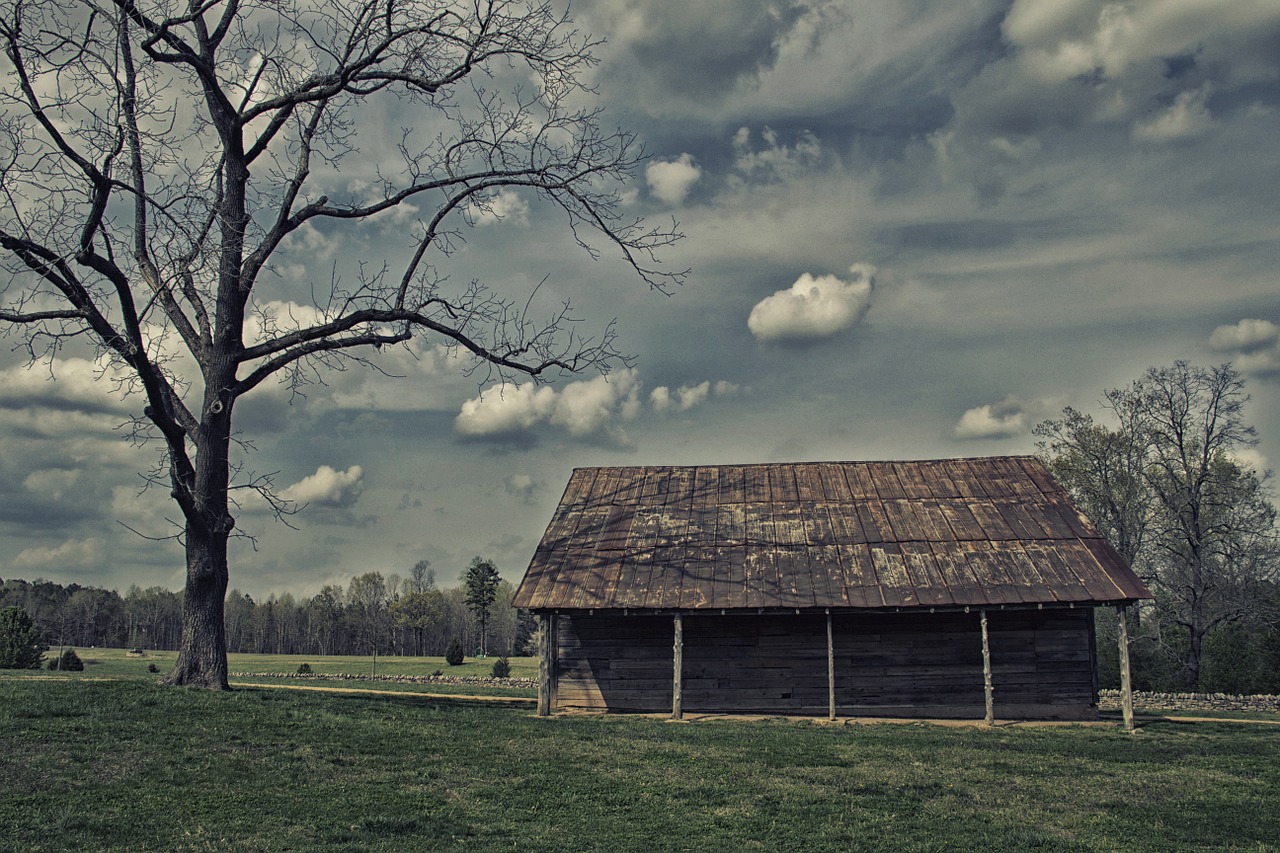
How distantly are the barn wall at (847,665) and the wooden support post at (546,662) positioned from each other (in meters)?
1.46

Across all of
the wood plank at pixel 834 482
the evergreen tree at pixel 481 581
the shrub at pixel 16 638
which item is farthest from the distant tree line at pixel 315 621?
the wood plank at pixel 834 482

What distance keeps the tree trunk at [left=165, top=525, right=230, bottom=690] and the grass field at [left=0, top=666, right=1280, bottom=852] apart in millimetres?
734

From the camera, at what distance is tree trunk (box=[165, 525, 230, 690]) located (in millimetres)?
16531

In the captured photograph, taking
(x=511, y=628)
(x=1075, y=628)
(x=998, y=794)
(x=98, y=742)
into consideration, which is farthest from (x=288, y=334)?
(x=511, y=628)

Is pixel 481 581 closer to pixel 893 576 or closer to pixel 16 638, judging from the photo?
pixel 16 638

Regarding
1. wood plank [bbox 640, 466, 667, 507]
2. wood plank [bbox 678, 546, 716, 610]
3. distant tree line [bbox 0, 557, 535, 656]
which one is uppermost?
wood plank [bbox 640, 466, 667, 507]

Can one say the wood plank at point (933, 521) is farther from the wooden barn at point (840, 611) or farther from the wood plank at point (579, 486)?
the wood plank at point (579, 486)

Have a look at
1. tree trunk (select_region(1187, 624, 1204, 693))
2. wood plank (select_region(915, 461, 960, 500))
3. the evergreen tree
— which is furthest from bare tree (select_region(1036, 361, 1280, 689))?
the evergreen tree

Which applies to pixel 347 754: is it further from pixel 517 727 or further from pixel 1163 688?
pixel 1163 688

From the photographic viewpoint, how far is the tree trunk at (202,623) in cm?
1653

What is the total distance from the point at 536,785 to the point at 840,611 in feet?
38.8

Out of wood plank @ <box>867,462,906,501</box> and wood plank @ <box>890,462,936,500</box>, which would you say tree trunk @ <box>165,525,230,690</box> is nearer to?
wood plank @ <box>867,462,906,501</box>

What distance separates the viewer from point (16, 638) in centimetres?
3991

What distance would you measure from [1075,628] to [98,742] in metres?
21.5
